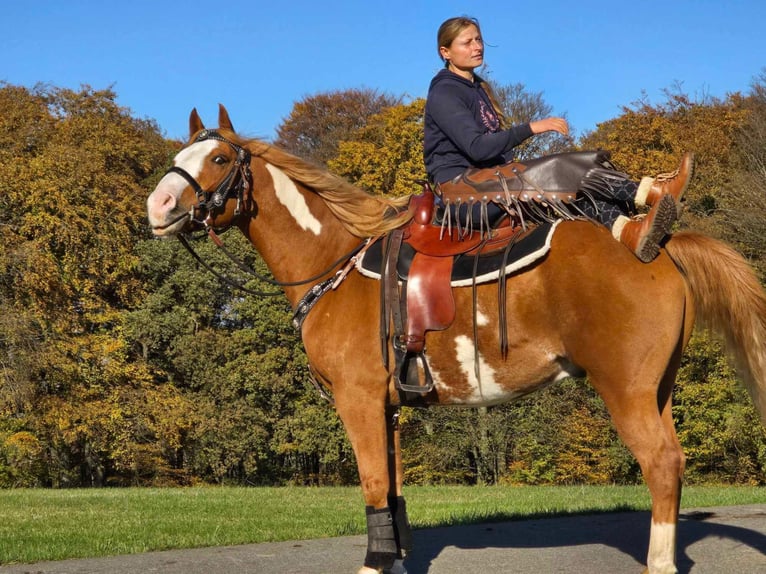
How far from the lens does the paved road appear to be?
6.71 meters

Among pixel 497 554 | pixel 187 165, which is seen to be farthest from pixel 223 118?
pixel 497 554

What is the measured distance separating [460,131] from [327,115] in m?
40.8

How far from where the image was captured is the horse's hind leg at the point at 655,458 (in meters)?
5.30

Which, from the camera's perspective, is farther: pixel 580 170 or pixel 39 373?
pixel 39 373

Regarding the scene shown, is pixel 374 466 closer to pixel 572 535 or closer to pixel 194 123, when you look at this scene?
pixel 194 123

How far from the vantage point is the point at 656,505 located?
534 cm

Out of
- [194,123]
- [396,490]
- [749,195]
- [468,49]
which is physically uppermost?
[749,195]

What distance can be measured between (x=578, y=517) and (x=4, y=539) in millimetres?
5929

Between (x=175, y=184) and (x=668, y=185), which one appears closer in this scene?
(x=668, y=185)

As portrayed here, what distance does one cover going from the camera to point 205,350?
36.4 metres

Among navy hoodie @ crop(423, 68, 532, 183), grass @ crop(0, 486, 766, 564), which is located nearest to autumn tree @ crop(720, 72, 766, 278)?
grass @ crop(0, 486, 766, 564)

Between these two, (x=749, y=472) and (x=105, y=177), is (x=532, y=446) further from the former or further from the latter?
(x=105, y=177)

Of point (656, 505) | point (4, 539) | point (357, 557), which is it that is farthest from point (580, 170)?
point (4, 539)

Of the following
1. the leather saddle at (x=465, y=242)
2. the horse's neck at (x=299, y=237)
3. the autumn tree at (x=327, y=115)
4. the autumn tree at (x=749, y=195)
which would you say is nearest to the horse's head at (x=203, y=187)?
the horse's neck at (x=299, y=237)
